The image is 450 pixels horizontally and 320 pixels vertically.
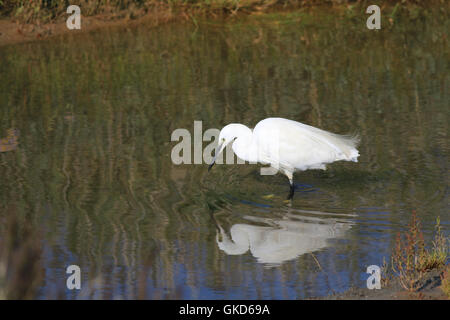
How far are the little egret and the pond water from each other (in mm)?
335

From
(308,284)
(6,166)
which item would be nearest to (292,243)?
(308,284)

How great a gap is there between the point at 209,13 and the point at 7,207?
9.75m

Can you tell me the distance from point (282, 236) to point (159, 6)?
10.5 meters

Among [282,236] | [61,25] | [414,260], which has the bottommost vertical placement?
[414,260]

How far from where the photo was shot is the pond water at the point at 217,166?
253 inches

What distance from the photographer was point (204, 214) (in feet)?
25.0

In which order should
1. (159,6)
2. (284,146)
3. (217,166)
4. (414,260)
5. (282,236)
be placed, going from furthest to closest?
(159,6)
(217,166)
(284,146)
(282,236)
(414,260)

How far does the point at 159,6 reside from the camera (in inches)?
658

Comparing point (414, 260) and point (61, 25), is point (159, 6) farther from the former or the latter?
point (414, 260)

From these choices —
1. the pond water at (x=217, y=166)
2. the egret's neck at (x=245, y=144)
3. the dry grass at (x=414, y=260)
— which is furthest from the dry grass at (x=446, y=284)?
the egret's neck at (x=245, y=144)

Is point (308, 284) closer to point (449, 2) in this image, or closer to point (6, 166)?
point (6, 166)

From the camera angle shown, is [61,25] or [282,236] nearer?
[282,236]

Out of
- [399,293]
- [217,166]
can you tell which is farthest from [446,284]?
[217,166]

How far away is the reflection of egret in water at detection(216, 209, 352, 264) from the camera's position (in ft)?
21.8
